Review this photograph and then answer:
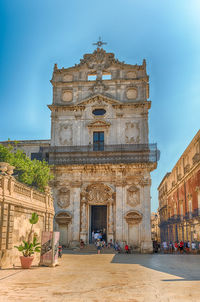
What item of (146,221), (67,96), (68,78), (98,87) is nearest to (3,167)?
(146,221)

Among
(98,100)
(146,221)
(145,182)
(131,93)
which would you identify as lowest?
(146,221)

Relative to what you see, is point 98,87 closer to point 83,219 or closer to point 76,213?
point 76,213

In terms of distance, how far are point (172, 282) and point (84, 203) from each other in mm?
19870

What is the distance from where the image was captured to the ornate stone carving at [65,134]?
3183 centimetres

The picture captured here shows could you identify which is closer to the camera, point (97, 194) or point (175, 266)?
point (175, 266)

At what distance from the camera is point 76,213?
95.9ft

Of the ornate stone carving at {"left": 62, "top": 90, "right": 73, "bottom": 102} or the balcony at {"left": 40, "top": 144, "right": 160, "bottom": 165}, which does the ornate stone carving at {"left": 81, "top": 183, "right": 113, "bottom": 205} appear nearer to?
the balcony at {"left": 40, "top": 144, "right": 160, "bottom": 165}

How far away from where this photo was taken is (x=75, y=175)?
30.1m

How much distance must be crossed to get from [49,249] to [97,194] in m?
15.4

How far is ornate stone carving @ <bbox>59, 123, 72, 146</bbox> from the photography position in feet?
104

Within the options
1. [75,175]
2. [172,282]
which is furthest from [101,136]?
[172,282]

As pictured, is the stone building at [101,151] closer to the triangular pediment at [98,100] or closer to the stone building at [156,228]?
the triangular pediment at [98,100]

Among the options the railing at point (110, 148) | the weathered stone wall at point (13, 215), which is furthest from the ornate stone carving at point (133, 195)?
the weathered stone wall at point (13, 215)

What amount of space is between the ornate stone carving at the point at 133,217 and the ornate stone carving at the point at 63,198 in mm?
6133
